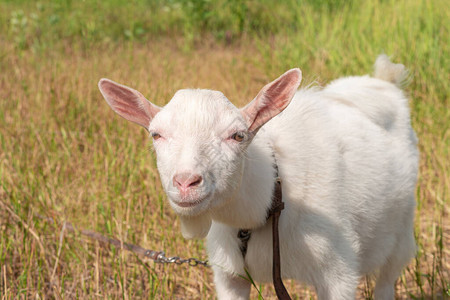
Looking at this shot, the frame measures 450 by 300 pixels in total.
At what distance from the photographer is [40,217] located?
384cm

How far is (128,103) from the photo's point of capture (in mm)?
2543

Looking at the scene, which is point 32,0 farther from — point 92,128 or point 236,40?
point 92,128

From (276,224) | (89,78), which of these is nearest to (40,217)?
(276,224)

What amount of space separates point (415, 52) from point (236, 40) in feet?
15.0

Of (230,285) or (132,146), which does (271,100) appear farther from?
(132,146)

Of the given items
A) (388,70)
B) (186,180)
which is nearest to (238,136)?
(186,180)

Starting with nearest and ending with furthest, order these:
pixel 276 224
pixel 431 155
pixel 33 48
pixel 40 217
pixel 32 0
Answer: pixel 276 224 → pixel 40 217 → pixel 431 155 → pixel 33 48 → pixel 32 0

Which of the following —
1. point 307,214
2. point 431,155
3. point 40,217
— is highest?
point 307,214

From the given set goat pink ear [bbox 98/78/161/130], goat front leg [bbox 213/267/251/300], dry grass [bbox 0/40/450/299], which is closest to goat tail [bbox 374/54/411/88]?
dry grass [bbox 0/40/450/299]

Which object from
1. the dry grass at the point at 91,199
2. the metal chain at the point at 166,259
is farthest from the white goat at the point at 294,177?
the dry grass at the point at 91,199

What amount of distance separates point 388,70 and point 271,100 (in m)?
1.70

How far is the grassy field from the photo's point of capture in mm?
3543

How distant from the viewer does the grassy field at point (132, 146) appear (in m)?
3.54

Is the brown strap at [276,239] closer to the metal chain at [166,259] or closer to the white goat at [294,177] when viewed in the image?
the white goat at [294,177]
